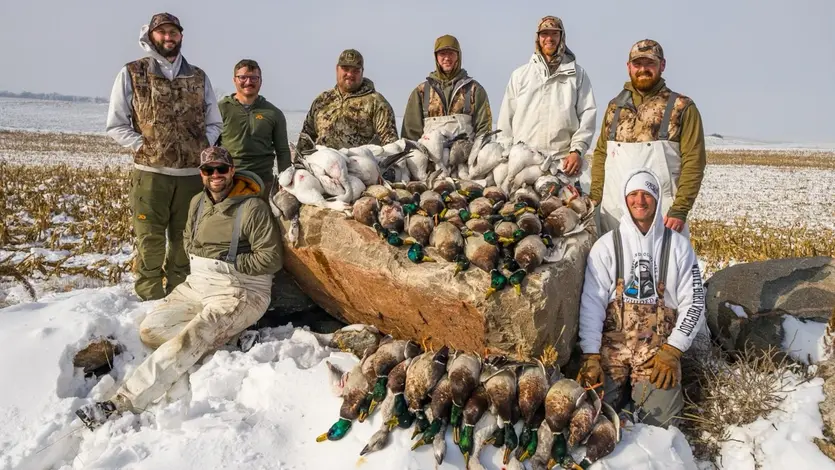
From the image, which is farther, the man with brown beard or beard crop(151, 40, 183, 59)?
beard crop(151, 40, 183, 59)

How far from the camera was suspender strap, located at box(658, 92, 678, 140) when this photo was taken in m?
4.41

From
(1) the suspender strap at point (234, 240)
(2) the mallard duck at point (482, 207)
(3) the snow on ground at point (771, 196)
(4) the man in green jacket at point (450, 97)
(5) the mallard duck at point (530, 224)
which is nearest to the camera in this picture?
(5) the mallard duck at point (530, 224)

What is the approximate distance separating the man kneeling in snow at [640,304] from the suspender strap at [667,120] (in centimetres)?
66

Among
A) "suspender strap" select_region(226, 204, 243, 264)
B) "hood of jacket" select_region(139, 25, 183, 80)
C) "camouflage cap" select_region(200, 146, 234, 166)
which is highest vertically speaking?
"hood of jacket" select_region(139, 25, 183, 80)

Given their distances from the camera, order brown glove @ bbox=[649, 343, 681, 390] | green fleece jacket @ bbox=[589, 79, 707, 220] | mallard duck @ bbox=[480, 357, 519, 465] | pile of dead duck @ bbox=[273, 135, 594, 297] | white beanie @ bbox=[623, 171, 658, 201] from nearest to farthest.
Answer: mallard duck @ bbox=[480, 357, 519, 465] < brown glove @ bbox=[649, 343, 681, 390] < white beanie @ bbox=[623, 171, 658, 201] < pile of dead duck @ bbox=[273, 135, 594, 297] < green fleece jacket @ bbox=[589, 79, 707, 220]

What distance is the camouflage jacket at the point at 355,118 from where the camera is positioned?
5.74m

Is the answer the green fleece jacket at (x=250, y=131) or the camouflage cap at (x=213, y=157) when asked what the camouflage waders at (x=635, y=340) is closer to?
the camouflage cap at (x=213, y=157)

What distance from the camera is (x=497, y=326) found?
3.82 metres

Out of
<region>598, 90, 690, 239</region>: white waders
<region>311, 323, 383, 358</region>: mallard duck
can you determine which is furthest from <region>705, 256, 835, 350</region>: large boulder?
<region>311, 323, 383, 358</region>: mallard duck

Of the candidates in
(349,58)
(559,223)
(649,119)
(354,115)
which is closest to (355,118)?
(354,115)

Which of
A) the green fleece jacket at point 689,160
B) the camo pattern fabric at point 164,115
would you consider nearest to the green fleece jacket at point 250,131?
the camo pattern fabric at point 164,115

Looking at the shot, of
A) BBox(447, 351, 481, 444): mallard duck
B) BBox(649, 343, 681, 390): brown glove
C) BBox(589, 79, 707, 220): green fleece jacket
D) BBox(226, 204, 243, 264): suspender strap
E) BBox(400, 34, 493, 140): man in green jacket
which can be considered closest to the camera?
BBox(447, 351, 481, 444): mallard duck

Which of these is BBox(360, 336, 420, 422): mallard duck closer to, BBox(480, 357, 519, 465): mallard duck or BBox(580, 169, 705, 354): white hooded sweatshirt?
BBox(480, 357, 519, 465): mallard duck

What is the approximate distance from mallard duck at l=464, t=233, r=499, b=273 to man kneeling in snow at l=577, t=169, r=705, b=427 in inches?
30.1
